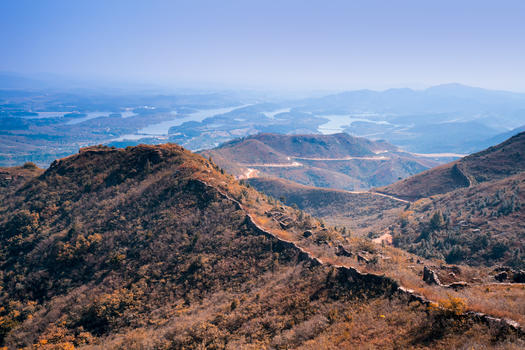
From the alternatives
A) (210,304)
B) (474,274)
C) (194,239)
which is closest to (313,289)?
(210,304)

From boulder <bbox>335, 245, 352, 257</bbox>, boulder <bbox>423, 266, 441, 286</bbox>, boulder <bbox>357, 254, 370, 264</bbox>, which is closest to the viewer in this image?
boulder <bbox>423, 266, 441, 286</bbox>

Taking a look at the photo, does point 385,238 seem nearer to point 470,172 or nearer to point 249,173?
point 470,172

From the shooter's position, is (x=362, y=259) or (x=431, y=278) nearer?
(x=431, y=278)

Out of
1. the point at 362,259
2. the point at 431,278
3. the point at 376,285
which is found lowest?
the point at 362,259

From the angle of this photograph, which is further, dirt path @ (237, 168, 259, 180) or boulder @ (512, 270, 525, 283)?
dirt path @ (237, 168, 259, 180)

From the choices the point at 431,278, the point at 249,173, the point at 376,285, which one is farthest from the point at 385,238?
the point at 249,173

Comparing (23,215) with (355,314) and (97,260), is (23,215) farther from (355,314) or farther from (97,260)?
(355,314)

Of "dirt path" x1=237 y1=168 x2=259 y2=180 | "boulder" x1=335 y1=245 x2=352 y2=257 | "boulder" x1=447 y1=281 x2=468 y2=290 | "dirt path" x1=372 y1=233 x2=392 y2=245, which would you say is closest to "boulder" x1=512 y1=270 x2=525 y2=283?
"boulder" x1=447 y1=281 x2=468 y2=290

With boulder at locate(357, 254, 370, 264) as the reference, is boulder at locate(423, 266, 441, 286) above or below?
above

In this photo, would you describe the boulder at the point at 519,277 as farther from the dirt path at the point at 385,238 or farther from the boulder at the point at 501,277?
the dirt path at the point at 385,238

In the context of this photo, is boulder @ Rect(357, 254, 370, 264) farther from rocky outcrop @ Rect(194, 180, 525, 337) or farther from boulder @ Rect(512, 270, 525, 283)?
boulder @ Rect(512, 270, 525, 283)

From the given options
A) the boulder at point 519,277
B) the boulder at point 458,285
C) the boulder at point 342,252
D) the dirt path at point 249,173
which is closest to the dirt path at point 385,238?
the boulder at point 342,252
